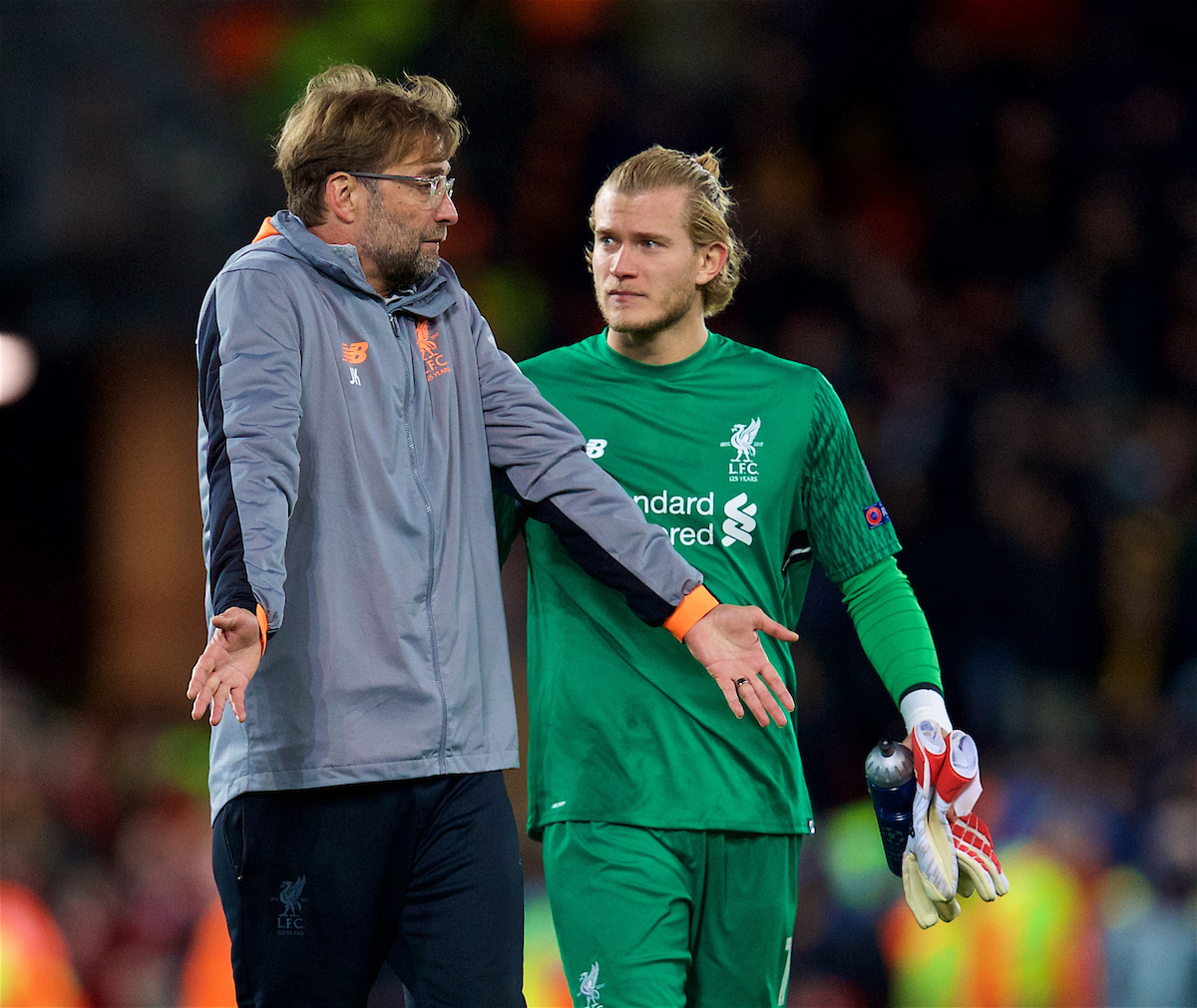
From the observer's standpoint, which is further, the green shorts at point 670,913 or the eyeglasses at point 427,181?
the green shorts at point 670,913

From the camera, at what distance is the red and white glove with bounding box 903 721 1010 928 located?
11.5 ft

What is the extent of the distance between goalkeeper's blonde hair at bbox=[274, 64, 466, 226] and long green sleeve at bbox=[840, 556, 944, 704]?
1354mm

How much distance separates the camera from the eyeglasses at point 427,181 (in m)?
3.22

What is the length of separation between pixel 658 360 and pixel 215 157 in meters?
6.05

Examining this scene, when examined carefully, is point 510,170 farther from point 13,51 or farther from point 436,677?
point 436,677

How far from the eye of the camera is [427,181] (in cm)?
325

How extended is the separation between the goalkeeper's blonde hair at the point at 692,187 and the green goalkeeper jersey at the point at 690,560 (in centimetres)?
17

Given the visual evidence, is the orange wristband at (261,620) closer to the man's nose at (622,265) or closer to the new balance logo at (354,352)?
the new balance logo at (354,352)

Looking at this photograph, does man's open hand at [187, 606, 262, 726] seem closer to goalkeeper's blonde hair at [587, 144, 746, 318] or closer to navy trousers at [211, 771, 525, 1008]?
navy trousers at [211, 771, 525, 1008]

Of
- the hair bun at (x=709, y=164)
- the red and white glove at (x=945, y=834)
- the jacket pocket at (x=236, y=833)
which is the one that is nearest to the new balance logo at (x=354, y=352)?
the jacket pocket at (x=236, y=833)

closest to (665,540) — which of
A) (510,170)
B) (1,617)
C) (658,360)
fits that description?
(658,360)

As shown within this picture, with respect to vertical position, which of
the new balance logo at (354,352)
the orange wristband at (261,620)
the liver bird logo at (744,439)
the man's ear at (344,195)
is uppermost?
the man's ear at (344,195)

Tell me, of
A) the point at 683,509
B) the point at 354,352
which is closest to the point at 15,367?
the point at 683,509

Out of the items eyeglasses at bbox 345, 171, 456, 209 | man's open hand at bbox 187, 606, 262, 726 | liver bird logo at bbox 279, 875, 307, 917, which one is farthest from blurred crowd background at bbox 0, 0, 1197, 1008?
man's open hand at bbox 187, 606, 262, 726
